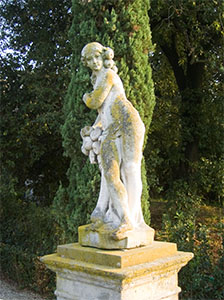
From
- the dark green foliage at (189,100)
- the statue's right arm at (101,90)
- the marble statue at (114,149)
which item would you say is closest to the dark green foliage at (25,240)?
the dark green foliage at (189,100)

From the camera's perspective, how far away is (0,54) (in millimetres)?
8859

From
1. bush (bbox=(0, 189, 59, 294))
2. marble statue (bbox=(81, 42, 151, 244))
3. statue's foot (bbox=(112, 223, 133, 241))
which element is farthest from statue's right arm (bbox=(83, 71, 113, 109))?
bush (bbox=(0, 189, 59, 294))

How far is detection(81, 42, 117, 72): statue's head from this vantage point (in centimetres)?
369

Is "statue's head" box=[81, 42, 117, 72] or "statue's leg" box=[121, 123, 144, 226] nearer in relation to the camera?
"statue's leg" box=[121, 123, 144, 226]

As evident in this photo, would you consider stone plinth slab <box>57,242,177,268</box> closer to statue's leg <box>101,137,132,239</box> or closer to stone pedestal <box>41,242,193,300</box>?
stone pedestal <box>41,242,193,300</box>

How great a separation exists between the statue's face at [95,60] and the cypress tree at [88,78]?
279 centimetres

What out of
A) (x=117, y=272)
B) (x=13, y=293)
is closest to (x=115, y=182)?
(x=117, y=272)

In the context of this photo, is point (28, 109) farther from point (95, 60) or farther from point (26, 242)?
point (95, 60)

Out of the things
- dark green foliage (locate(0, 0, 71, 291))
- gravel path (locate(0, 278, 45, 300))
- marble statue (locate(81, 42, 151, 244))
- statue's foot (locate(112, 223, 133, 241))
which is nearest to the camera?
statue's foot (locate(112, 223, 133, 241))

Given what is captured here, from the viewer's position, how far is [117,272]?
3.12 m

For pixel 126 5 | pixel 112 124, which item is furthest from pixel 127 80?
pixel 112 124

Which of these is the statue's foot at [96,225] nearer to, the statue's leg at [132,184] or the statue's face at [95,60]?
the statue's leg at [132,184]

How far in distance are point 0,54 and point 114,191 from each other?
640 centimetres

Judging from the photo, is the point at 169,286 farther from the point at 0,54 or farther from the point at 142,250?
the point at 0,54
